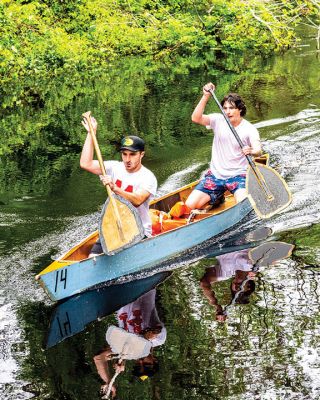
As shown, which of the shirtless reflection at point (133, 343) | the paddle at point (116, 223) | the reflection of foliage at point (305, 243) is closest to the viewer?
the shirtless reflection at point (133, 343)

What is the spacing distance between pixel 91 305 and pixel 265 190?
3140mm

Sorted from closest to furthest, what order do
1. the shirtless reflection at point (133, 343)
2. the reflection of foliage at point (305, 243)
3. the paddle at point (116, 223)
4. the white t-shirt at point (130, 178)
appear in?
the shirtless reflection at point (133, 343) → the paddle at point (116, 223) → the white t-shirt at point (130, 178) → the reflection of foliage at point (305, 243)

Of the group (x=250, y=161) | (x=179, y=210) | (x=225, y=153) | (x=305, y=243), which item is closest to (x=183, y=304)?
(x=305, y=243)

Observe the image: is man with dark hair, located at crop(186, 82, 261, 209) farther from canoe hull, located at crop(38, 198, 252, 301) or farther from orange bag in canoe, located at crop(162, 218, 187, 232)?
orange bag in canoe, located at crop(162, 218, 187, 232)

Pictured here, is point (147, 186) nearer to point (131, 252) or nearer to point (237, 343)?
point (131, 252)

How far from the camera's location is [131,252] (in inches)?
357

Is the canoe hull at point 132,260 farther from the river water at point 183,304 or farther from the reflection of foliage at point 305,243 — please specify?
the reflection of foliage at point 305,243

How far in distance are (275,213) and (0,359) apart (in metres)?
4.73

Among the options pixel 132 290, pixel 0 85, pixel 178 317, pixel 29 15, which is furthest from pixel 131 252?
pixel 29 15

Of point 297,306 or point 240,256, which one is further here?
point 240,256

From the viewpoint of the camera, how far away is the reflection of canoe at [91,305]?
7.85 m

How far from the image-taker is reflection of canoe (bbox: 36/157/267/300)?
27.7 feet

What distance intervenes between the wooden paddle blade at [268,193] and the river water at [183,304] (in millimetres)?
250

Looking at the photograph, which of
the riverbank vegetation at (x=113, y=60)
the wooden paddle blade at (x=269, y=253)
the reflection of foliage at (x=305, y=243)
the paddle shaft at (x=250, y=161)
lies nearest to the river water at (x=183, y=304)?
the reflection of foliage at (x=305, y=243)
